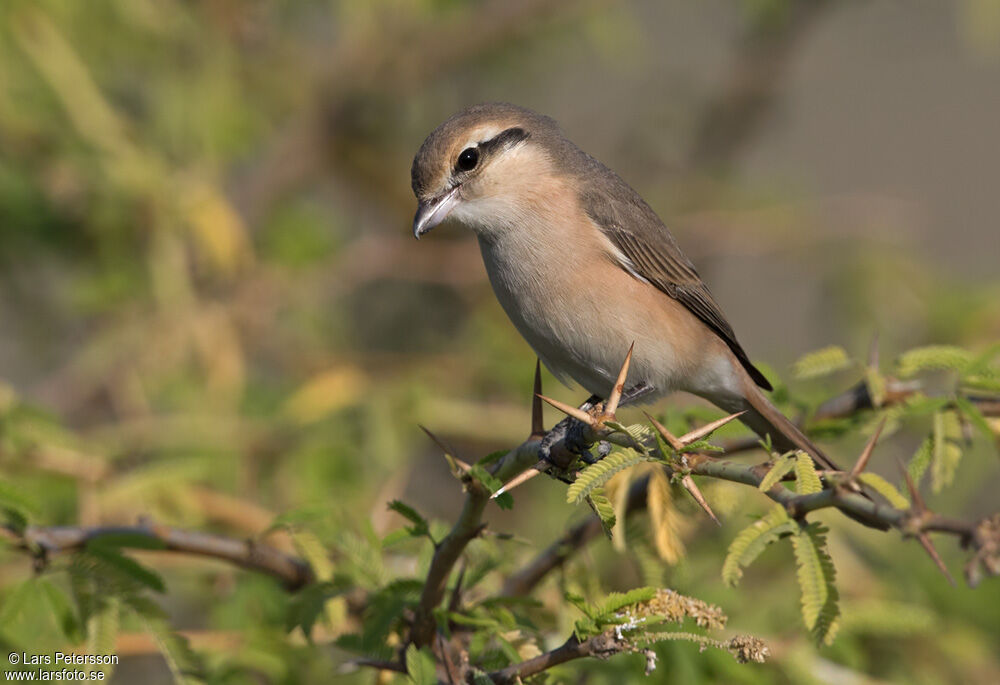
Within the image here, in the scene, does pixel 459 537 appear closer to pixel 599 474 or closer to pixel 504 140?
pixel 599 474

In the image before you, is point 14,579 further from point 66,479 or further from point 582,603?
point 582,603

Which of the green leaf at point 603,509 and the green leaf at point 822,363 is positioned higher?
the green leaf at point 822,363

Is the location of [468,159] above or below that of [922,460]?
above

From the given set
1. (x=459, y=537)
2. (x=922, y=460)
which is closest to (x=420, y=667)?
(x=459, y=537)

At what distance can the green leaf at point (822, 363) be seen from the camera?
277 cm

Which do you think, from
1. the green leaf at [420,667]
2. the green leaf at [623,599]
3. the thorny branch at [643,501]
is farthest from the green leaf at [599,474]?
the green leaf at [420,667]

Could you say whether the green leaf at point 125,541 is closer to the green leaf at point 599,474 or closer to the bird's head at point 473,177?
the green leaf at point 599,474

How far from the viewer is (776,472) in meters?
1.70

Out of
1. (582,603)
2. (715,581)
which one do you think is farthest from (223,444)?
(582,603)

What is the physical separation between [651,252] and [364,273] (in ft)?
6.44

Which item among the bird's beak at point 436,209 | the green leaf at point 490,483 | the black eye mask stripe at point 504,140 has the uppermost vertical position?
the black eye mask stripe at point 504,140

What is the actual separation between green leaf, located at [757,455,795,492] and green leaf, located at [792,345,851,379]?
41.6 inches

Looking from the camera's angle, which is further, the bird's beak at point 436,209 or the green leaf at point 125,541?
the bird's beak at point 436,209

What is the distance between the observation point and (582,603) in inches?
75.4
